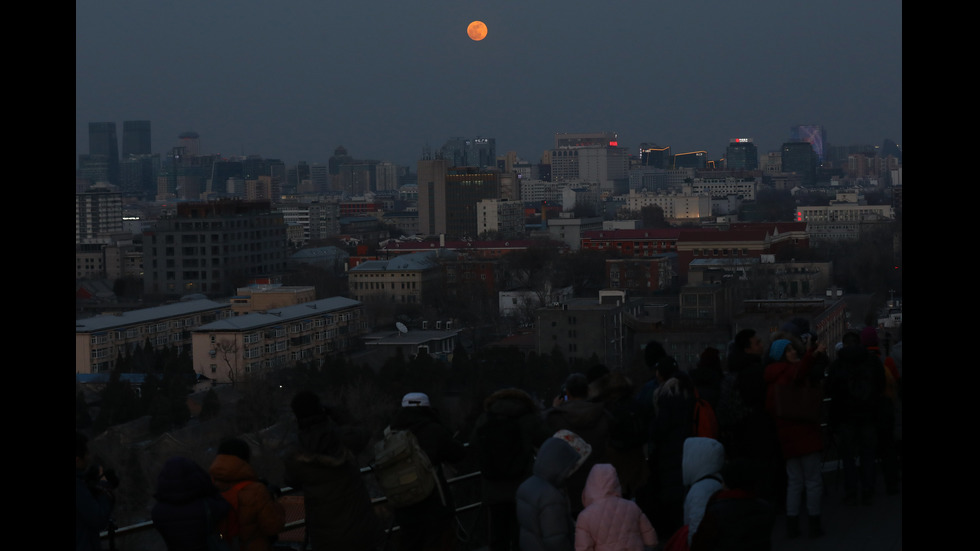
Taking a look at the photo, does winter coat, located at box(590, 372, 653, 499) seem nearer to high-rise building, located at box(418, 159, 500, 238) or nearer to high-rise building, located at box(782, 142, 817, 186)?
high-rise building, located at box(418, 159, 500, 238)

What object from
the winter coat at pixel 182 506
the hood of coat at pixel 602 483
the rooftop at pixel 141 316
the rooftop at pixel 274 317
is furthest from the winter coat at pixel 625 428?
the rooftop at pixel 141 316

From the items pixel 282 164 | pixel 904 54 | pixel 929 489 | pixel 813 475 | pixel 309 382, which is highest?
pixel 282 164

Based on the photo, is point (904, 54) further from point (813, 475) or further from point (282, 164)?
point (282, 164)

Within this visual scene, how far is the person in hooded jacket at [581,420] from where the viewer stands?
2.12m

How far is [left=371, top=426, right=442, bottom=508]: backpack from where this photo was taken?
195 centimetres

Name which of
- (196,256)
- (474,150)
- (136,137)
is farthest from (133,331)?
(136,137)

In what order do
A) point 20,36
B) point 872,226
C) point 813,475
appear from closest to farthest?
point 20,36, point 813,475, point 872,226

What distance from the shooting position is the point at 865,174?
82500 mm

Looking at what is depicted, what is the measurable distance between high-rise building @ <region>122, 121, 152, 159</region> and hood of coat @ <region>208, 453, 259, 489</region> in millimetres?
96675

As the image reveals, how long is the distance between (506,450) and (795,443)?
60 cm

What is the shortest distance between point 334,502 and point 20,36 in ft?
2.99

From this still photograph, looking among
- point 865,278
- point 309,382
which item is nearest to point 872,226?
point 865,278

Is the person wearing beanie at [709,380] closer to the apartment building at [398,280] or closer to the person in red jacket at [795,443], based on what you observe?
the person in red jacket at [795,443]

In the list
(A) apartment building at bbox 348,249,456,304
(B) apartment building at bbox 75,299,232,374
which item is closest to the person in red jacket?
(B) apartment building at bbox 75,299,232,374
